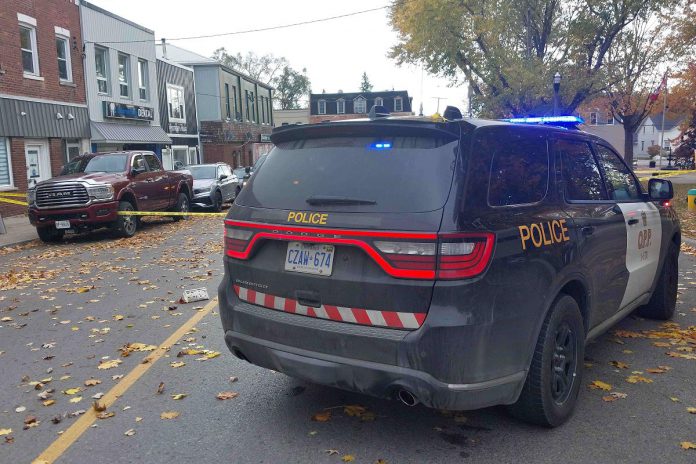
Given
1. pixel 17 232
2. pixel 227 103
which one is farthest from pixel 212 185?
pixel 227 103

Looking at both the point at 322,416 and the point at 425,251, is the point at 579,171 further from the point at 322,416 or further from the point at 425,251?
the point at 322,416

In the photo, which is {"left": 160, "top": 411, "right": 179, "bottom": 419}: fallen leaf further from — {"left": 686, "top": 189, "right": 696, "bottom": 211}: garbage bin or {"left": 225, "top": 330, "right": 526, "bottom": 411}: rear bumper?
{"left": 686, "top": 189, "right": 696, "bottom": 211}: garbage bin

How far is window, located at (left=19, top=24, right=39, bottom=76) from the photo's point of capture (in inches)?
736

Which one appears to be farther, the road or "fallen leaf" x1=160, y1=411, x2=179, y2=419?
"fallen leaf" x1=160, y1=411, x2=179, y2=419

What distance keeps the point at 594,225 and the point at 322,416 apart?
2283 millimetres

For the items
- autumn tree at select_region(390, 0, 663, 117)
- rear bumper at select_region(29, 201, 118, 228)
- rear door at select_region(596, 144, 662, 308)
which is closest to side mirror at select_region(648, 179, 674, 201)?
rear door at select_region(596, 144, 662, 308)

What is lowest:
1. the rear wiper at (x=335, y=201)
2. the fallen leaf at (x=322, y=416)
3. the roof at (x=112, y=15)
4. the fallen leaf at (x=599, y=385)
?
the fallen leaf at (x=599, y=385)

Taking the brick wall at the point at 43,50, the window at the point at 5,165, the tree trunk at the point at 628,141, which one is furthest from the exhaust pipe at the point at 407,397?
the tree trunk at the point at 628,141

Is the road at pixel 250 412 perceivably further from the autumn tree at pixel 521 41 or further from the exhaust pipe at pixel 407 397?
the autumn tree at pixel 521 41

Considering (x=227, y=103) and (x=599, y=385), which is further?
(x=227, y=103)

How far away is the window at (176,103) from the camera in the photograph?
31.4m

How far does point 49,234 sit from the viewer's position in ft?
42.4

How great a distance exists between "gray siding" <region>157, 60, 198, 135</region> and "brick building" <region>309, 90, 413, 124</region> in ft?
124

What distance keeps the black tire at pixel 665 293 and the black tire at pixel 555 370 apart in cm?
239
